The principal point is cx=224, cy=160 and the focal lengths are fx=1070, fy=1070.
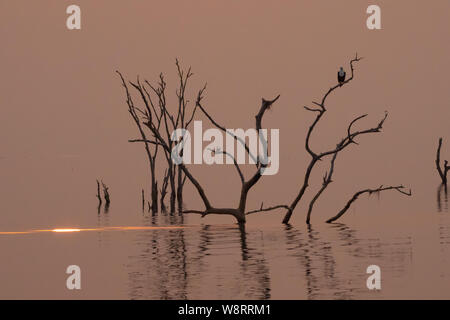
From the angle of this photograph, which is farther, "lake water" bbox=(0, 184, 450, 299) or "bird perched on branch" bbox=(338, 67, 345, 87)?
"bird perched on branch" bbox=(338, 67, 345, 87)

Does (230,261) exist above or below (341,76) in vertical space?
below

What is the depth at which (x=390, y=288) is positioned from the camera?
77.4 ft

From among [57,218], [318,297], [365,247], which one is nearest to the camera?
[318,297]

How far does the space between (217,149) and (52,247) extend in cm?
650

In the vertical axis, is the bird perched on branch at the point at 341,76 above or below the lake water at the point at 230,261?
above

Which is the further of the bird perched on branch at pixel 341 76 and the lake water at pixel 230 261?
the bird perched on branch at pixel 341 76

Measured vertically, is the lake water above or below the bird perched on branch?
below

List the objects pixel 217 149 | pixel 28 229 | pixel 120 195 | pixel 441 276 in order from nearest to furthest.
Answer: pixel 441 276
pixel 217 149
pixel 28 229
pixel 120 195

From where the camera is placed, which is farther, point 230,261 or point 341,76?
point 341,76

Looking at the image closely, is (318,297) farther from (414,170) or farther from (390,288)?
(414,170)

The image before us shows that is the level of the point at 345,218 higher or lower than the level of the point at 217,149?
lower
